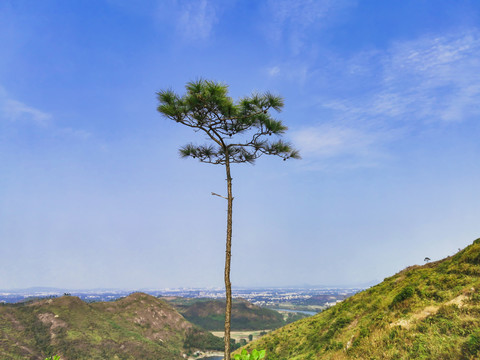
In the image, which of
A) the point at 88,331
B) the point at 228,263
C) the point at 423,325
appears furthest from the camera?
the point at 88,331

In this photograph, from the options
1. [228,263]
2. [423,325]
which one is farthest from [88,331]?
[423,325]

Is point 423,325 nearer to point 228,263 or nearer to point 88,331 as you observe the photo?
point 228,263

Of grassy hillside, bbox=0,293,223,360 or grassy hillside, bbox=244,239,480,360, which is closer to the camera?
grassy hillside, bbox=244,239,480,360

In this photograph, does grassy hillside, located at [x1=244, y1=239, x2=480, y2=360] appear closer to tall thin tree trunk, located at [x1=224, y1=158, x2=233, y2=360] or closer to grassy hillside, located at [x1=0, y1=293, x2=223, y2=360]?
tall thin tree trunk, located at [x1=224, y1=158, x2=233, y2=360]

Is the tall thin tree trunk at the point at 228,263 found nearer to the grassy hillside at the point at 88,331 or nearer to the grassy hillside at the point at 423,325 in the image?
the grassy hillside at the point at 423,325

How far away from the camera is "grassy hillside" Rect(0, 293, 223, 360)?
92.2 metres

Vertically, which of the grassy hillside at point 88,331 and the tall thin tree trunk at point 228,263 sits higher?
the tall thin tree trunk at point 228,263

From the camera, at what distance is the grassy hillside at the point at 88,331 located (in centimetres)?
9219

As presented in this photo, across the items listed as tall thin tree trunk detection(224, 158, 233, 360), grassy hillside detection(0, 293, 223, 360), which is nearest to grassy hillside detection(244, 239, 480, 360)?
tall thin tree trunk detection(224, 158, 233, 360)

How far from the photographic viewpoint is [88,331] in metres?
108

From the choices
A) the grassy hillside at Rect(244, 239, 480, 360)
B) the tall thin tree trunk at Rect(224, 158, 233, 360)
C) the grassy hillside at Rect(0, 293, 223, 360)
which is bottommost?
the grassy hillside at Rect(0, 293, 223, 360)

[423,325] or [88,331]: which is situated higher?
[423,325]

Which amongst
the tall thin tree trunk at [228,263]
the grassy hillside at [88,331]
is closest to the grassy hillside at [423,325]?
the tall thin tree trunk at [228,263]

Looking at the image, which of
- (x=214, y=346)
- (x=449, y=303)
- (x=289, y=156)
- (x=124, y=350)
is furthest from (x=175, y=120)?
(x=214, y=346)
